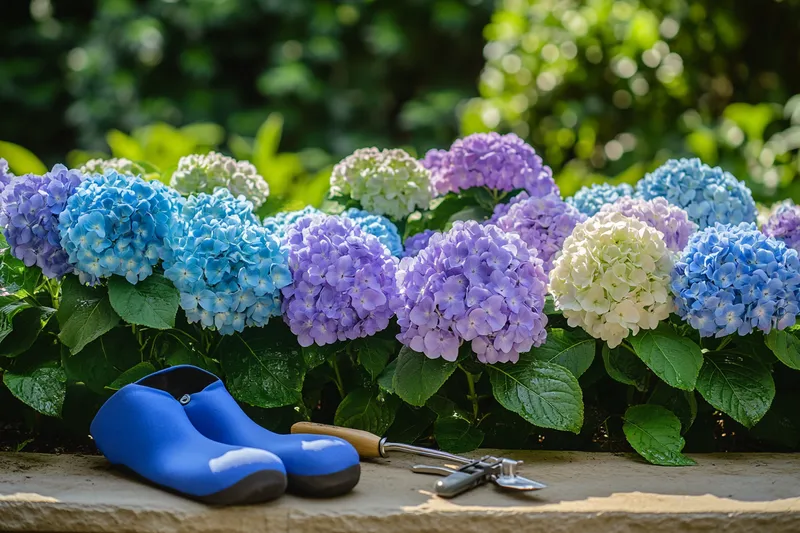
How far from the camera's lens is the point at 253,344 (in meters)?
1.71

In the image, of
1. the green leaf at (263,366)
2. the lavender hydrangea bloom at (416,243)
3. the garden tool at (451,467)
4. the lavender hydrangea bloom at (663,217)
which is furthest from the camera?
the lavender hydrangea bloom at (416,243)

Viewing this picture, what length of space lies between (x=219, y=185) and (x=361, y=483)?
99 centimetres

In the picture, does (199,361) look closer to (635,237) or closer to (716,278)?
(635,237)

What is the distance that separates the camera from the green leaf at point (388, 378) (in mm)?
1578

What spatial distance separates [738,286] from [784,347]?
6.9 inches

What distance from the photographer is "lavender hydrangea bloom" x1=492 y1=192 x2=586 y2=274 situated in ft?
6.12

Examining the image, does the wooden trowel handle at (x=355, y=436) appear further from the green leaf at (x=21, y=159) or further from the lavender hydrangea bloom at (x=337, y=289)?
the green leaf at (x=21, y=159)

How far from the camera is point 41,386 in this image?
1.63 m

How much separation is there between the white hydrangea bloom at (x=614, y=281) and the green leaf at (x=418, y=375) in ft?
0.83

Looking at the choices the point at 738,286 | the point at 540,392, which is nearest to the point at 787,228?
the point at 738,286

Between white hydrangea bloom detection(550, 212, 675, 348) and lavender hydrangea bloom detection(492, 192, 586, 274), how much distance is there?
201 millimetres

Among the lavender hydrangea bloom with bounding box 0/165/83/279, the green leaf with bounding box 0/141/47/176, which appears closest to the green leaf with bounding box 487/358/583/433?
the lavender hydrangea bloom with bounding box 0/165/83/279

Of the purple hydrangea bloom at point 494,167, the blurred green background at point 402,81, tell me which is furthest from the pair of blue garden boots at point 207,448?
the blurred green background at point 402,81

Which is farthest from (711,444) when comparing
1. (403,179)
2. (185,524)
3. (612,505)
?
(185,524)
